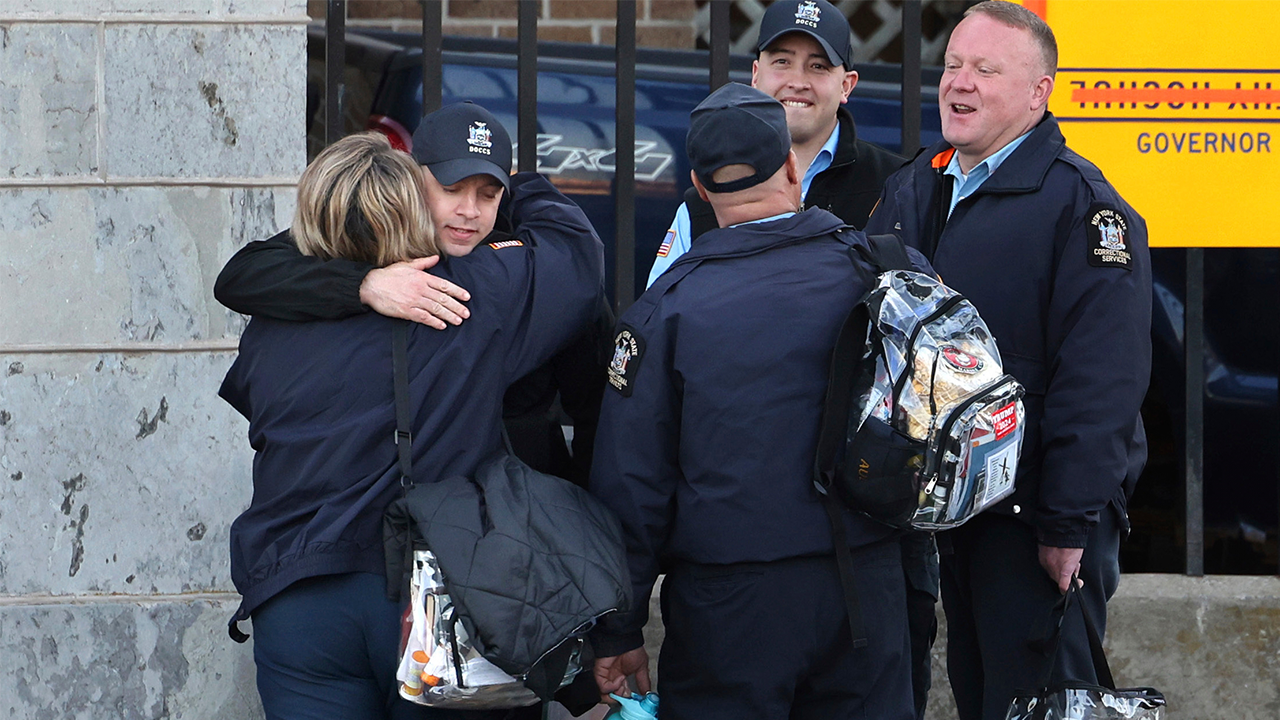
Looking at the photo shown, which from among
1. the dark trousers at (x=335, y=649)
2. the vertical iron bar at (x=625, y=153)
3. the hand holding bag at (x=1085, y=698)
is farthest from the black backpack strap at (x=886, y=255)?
the vertical iron bar at (x=625, y=153)

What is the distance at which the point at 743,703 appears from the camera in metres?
2.29

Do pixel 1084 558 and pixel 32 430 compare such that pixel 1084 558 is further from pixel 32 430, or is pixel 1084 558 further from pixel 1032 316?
pixel 32 430

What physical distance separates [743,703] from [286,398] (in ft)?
2.81

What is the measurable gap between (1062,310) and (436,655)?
3.94ft

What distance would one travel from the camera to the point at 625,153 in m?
3.32

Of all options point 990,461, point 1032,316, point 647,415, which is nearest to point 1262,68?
point 1032,316

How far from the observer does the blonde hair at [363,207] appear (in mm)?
2256

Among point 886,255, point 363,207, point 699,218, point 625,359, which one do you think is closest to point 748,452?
point 625,359

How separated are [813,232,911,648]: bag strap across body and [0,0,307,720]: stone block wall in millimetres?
1457

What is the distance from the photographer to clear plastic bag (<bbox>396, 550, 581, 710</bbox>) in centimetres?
214

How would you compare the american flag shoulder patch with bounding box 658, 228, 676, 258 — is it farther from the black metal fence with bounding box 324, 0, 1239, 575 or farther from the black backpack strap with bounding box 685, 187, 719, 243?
the black metal fence with bounding box 324, 0, 1239, 575

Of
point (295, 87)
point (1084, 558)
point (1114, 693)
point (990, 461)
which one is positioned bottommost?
point (1114, 693)

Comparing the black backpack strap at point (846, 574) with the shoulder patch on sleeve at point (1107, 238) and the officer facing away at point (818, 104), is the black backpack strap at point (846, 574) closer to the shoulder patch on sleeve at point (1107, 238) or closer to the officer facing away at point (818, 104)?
the shoulder patch on sleeve at point (1107, 238)

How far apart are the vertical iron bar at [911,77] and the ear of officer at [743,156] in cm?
110
